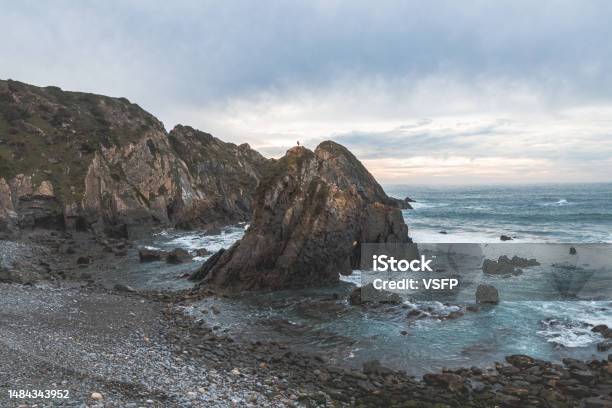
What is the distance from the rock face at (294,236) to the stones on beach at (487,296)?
1340 cm

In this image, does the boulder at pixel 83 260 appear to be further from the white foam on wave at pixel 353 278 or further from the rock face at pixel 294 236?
the white foam on wave at pixel 353 278

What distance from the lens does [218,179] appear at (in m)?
104

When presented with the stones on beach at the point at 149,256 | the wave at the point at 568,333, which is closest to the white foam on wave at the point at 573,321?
the wave at the point at 568,333

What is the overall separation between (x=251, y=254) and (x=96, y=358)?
2109cm

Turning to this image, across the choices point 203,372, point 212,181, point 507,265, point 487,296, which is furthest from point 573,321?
point 212,181

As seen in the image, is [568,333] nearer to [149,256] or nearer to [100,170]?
[149,256]

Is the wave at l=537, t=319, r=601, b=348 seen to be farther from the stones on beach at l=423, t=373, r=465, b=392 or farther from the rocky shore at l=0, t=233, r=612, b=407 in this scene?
the stones on beach at l=423, t=373, r=465, b=392

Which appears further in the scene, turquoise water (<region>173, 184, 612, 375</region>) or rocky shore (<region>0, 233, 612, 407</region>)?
turquoise water (<region>173, 184, 612, 375</region>)

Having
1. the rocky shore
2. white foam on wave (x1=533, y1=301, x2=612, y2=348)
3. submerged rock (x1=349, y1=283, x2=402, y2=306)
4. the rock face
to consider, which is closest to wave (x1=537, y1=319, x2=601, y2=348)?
white foam on wave (x1=533, y1=301, x2=612, y2=348)

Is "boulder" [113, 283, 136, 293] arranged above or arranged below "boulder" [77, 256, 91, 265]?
below

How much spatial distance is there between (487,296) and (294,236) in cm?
1847

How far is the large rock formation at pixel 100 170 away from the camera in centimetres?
6538

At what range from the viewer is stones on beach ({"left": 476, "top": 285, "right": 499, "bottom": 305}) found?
3431 cm

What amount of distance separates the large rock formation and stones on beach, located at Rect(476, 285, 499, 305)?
5644 centimetres
